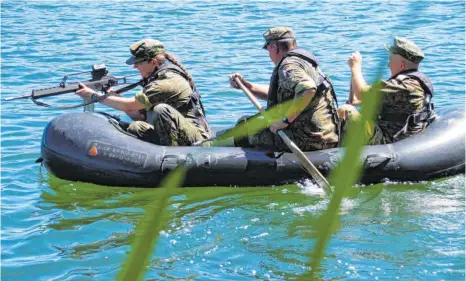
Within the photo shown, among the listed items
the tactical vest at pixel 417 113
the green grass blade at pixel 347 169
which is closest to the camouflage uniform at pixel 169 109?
the tactical vest at pixel 417 113

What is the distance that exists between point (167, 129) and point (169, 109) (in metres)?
0.16

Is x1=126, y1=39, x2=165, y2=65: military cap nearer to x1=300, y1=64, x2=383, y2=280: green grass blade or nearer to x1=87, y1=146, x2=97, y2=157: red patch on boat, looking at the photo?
x1=87, y1=146, x2=97, y2=157: red patch on boat

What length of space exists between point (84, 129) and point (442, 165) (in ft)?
9.69

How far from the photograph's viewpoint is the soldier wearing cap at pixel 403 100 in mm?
6230

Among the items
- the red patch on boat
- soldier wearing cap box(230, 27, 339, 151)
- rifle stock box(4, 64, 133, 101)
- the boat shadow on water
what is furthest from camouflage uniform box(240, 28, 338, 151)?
rifle stock box(4, 64, 133, 101)

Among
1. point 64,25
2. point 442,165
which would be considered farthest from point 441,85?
point 64,25

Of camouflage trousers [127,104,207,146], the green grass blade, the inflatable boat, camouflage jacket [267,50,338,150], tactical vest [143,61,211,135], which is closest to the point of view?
the green grass blade

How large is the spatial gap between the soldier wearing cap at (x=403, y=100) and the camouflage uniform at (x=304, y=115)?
0.16 meters

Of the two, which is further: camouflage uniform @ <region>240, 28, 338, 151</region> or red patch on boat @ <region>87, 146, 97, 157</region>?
red patch on boat @ <region>87, 146, 97, 157</region>

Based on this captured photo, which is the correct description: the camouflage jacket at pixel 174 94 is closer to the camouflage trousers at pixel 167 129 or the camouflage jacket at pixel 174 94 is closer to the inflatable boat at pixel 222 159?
the camouflage trousers at pixel 167 129

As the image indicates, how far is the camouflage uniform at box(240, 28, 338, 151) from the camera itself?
244 inches

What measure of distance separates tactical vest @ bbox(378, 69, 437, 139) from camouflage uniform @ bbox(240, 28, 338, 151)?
0.43 meters

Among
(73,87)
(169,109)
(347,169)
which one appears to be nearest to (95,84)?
(73,87)

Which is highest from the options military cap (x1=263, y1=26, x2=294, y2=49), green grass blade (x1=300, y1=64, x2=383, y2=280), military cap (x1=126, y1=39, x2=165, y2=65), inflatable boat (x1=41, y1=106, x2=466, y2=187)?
green grass blade (x1=300, y1=64, x2=383, y2=280)
